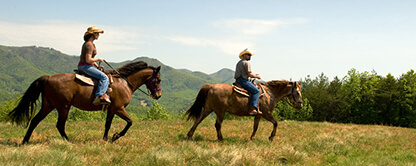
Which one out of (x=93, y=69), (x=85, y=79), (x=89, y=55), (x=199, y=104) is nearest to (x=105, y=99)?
(x=85, y=79)

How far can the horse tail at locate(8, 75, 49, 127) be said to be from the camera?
8359mm

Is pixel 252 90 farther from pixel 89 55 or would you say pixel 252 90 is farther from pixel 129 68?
pixel 89 55

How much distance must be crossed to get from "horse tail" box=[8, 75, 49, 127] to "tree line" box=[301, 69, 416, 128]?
56925mm

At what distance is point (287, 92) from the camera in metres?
12.4

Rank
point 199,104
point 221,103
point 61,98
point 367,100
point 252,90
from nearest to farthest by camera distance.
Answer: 1. point 61,98
2. point 221,103
3. point 252,90
4. point 199,104
5. point 367,100

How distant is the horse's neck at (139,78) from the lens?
988cm

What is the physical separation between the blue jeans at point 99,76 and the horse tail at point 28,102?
103cm

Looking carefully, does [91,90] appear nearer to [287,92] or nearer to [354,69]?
[287,92]

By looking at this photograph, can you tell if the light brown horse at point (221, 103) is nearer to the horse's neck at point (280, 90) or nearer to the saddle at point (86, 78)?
the horse's neck at point (280, 90)

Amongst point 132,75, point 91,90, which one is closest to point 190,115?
point 132,75

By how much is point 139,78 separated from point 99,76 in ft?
4.99

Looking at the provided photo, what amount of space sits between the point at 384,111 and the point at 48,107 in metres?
65.0

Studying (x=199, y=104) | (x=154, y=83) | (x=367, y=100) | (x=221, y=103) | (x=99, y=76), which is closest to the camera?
(x=99, y=76)

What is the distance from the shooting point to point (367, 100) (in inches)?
2498
